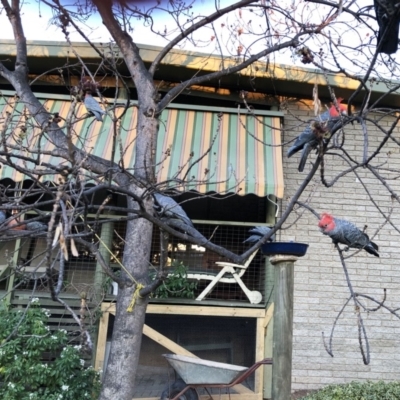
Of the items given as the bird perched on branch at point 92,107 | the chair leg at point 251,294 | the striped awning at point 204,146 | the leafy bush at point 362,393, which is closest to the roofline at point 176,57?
the striped awning at point 204,146

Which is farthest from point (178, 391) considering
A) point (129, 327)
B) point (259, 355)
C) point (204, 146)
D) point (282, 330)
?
point (204, 146)

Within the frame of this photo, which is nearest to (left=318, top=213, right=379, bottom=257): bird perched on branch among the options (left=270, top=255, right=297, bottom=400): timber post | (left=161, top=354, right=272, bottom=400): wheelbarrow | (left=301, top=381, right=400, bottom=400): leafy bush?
(left=270, top=255, right=297, bottom=400): timber post

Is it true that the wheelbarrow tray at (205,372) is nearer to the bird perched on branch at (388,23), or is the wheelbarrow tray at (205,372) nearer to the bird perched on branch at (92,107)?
the bird perched on branch at (92,107)

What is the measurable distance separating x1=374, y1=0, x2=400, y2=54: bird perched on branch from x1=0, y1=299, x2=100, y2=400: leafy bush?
398 cm

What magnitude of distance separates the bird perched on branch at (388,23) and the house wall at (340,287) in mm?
3558

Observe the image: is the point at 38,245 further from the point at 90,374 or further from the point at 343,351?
the point at 343,351

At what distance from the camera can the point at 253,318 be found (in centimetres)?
634

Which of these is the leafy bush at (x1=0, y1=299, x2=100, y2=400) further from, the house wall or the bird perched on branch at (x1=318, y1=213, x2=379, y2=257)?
the bird perched on branch at (x1=318, y1=213, x2=379, y2=257)

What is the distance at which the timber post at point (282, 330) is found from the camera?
275cm

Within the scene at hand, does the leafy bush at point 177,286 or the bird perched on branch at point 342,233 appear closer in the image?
the bird perched on branch at point 342,233

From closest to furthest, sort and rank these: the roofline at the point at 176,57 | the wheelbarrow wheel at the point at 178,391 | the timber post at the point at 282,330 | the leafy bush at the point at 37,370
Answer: the timber post at the point at 282,330, the leafy bush at the point at 37,370, the wheelbarrow wheel at the point at 178,391, the roofline at the point at 176,57

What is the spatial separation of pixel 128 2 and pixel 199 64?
5.43m

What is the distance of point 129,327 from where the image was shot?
9.84ft

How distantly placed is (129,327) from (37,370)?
214 cm
